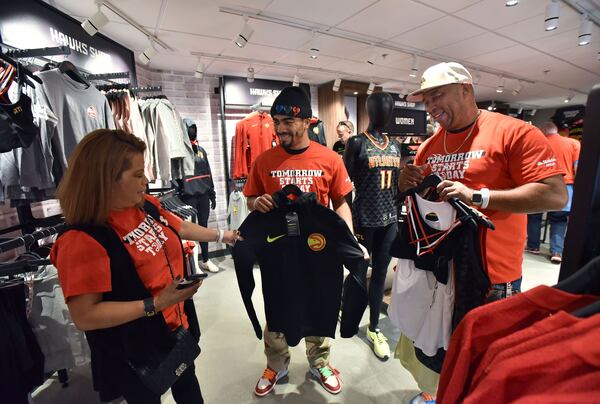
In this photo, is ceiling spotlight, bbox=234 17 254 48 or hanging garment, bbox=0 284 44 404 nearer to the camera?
hanging garment, bbox=0 284 44 404

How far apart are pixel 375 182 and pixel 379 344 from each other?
4.29ft

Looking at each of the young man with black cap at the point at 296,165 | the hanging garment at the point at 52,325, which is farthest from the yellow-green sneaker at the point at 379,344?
the hanging garment at the point at 52,325

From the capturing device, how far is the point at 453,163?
1.30 metres

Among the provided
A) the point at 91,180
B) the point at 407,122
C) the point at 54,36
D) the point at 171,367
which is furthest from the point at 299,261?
the point at 407,122

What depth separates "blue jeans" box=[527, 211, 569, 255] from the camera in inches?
166

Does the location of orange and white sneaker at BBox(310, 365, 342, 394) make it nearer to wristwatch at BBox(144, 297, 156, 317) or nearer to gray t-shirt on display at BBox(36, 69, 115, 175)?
wristwatch at BBox(144, 297, 156, 317)

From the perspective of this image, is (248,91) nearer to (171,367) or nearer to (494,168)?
(494,168)

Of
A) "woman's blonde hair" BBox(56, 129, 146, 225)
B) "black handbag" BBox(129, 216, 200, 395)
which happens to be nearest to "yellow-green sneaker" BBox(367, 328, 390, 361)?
"black handbag" BBox(129, 216, 200, 395)

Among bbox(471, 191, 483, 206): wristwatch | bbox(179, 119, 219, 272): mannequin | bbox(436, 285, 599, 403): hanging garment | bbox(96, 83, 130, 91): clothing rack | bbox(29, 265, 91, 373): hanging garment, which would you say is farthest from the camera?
bbox(179, 119, 219, 272): mannequin

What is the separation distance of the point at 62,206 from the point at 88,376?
1.91m

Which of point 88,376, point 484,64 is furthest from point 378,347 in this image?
point 484,64

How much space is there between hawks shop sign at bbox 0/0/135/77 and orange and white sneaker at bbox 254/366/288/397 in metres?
2.95

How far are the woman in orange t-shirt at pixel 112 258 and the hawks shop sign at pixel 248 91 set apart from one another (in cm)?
403

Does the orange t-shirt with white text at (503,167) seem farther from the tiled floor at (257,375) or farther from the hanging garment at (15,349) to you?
the hanging garment at (15,349)
